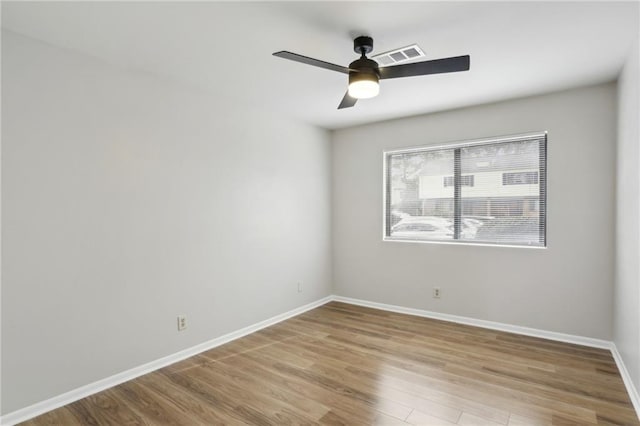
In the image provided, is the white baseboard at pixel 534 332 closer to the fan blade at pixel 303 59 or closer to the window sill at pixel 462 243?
the window sill at pixel 462 243

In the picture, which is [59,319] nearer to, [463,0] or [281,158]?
[281,158]

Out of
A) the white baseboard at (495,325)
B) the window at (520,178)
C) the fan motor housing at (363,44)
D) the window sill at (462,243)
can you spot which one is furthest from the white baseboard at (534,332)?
the fan motor housing at (363,44)

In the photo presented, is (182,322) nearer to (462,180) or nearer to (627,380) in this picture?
(462,180)

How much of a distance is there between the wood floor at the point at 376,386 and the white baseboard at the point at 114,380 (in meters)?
0.06

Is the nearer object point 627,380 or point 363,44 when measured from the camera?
point 363,44

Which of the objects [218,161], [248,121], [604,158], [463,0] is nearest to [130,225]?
[218,161]

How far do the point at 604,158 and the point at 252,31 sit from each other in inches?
129

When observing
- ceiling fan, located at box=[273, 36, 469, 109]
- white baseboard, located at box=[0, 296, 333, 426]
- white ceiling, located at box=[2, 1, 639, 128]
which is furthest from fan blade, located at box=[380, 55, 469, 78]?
white baseboard, located at box=[0, 296, 333, 426]

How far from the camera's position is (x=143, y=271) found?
279cm

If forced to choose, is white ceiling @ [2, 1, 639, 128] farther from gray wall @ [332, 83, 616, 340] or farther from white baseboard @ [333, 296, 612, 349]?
white baseboard @ [333, 296, 612, 349]

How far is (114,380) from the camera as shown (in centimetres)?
258

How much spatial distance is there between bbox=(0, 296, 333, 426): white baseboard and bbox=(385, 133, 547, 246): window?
223cm

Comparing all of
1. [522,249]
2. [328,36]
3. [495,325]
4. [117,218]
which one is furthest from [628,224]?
[117,218]

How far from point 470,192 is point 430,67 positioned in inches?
89.5
